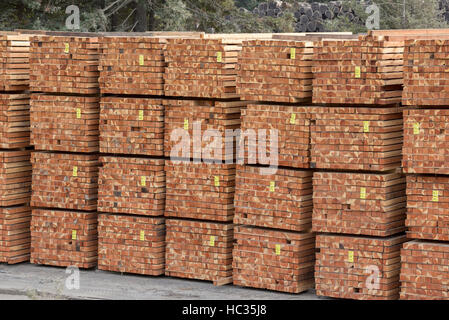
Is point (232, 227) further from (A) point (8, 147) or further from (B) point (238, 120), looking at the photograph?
(A) point (8, 147)

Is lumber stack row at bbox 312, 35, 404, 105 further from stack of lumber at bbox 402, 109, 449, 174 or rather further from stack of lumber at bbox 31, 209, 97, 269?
stack of lumber at bbox 31, 209, 97, 269

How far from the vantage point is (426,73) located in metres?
12.1

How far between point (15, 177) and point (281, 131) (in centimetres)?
448

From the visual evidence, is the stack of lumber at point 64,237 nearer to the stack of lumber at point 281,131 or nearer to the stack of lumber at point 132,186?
the stack of lumber at point 132,186

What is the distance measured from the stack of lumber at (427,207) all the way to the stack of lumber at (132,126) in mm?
3686

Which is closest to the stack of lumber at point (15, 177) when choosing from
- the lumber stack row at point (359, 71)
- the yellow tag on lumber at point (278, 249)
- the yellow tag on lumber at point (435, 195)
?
the yellow tag on lumber at point (278, 249)

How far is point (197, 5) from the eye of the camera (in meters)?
30.5

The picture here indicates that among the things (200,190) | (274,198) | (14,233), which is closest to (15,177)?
(14,233)

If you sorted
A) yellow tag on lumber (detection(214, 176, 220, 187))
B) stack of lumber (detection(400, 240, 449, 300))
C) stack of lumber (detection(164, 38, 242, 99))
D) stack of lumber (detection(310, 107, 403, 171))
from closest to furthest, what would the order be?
1. stack of lumber (detection(400, 240, 449, 300))
2. stack of lumber (detection(310, 107, 403, 171))
3. stack of lumber (detection(164, 38, 242, 99))
4. yellow tag on lumber (detection(214, 176, 220, 187))

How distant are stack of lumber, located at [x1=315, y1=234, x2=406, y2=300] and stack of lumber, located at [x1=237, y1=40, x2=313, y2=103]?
196 cm

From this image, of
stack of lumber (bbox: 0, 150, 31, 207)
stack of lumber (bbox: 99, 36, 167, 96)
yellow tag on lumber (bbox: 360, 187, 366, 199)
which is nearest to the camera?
yellow tag on lumber (bbox: 360, 187, 366, 199)

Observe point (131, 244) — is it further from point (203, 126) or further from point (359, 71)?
point (359, 71)

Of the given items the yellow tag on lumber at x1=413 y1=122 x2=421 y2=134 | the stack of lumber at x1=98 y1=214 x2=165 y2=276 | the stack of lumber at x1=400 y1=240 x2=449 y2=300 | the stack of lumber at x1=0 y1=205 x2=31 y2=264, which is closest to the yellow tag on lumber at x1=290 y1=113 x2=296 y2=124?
the yellow tag on lumber at x1=413 y1=122 x2=421 y2=134

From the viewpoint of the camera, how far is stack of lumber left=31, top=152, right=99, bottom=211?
14516 mm
